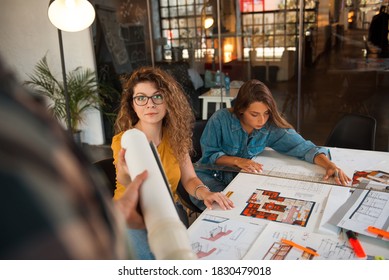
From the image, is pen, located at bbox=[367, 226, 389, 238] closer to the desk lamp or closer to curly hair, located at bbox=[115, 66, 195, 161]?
curly hair, located at bbox=[115, 66, 195, 161]

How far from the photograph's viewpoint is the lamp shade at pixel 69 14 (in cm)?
159

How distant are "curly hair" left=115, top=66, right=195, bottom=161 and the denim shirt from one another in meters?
0.63

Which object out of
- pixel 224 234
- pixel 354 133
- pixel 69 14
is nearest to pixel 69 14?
pixel 69 14

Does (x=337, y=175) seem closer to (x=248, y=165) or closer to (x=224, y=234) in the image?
(x=248, y=165)

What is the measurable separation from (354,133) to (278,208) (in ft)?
4.33

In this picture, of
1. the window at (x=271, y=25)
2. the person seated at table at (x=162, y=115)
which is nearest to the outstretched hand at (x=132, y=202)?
the person seated at table at (x=162, y=115)

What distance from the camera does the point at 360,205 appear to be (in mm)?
1313

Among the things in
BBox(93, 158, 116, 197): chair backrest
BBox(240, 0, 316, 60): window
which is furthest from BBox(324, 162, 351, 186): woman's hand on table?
BBox(240, 0, 316, 60): window

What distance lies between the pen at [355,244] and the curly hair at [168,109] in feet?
1.93

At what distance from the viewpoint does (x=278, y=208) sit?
1.37 metres

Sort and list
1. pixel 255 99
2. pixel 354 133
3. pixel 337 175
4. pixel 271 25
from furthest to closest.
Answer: pixel 271 25 < pixel 354 133 < pixel 255 99 < pixel 337 175

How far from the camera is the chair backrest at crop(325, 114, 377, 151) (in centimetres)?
237

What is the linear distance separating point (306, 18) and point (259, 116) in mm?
1835

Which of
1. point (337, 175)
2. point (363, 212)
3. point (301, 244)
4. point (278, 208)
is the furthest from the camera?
point (337, 175)
